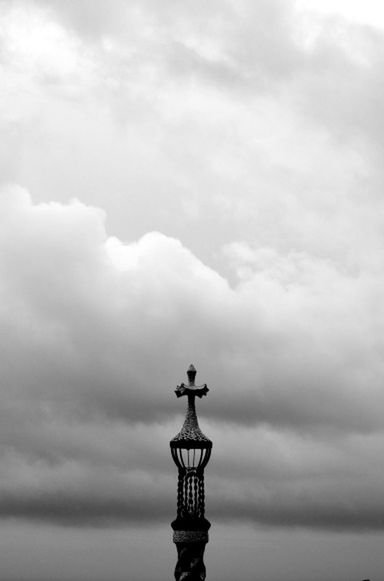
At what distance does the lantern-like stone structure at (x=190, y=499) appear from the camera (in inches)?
1252

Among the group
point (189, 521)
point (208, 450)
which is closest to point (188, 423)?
point (208, 450)

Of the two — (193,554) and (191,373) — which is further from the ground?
(191,373)

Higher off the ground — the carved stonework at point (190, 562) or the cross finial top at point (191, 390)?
the cross finial top at point (191, 390)

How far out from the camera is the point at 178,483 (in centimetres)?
3266

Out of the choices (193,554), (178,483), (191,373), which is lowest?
(193,554)

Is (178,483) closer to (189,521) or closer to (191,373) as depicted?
(189,521)

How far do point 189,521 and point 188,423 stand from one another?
125 inches

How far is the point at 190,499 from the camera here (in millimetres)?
32469

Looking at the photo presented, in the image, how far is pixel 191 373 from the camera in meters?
33.6

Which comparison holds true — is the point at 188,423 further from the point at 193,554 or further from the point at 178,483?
the point at 193,554

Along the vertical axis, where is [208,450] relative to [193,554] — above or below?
above

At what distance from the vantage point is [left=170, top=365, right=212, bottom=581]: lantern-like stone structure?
31.8m

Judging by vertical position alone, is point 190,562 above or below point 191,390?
below

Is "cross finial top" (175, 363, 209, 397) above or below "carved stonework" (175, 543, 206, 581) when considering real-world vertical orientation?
above
